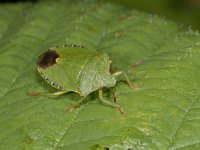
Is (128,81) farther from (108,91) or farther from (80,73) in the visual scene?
(80,73)

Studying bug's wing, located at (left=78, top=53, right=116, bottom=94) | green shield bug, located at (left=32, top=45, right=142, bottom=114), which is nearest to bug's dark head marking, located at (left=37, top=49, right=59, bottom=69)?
green shield bug, located at (left=32, top=45, right=142, bottom=114)

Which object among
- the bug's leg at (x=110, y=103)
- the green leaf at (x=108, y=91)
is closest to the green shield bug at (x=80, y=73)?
the bug's leg at (x=110, y=103)

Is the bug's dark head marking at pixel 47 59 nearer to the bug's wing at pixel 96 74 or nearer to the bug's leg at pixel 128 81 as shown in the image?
the bug's wing at pixel 96 74

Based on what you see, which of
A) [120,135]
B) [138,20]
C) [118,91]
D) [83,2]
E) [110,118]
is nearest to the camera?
[120,135]

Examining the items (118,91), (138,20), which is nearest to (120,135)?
(118,91)

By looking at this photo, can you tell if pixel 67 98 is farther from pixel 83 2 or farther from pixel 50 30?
pixel 83 2
